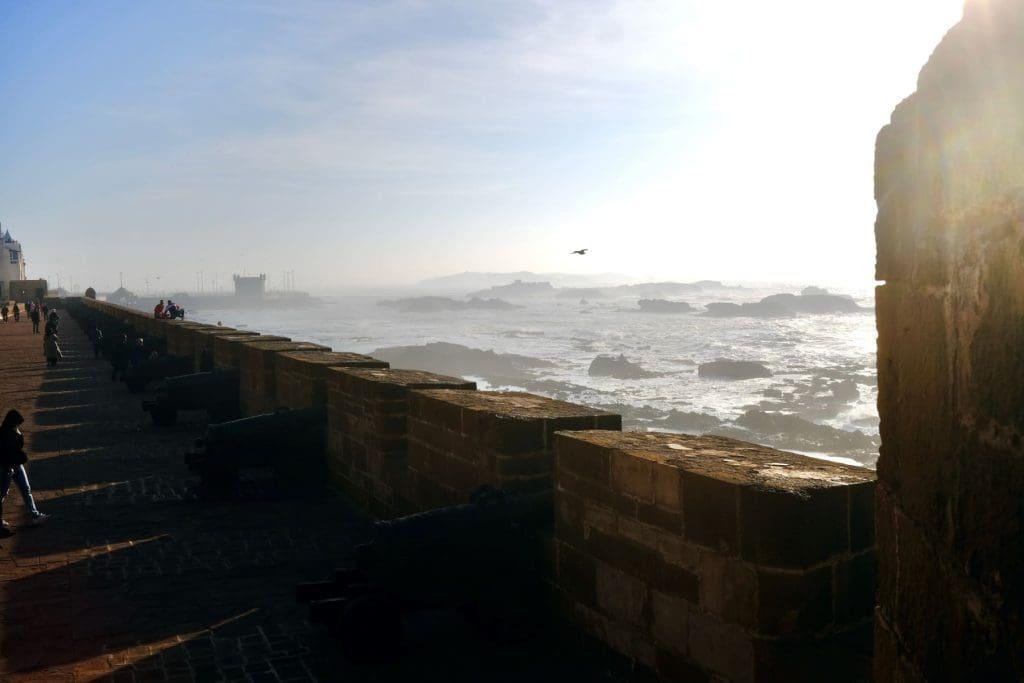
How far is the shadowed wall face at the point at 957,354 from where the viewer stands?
4.23 feet

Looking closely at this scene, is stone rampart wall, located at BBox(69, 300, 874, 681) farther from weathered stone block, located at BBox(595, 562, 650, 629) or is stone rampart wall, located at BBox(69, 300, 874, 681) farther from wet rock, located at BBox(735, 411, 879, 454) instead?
wet rock, located at BBox(735, 411, 879, 454)

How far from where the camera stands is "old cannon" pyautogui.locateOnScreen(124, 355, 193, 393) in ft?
50.1

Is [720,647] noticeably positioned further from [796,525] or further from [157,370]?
[157,370]

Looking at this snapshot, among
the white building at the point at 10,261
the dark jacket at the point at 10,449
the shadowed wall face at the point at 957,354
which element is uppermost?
the white building at the point at 10,261

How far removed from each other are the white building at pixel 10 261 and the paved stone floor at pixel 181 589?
290 feet

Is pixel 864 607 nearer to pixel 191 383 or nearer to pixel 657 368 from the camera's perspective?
pixel 191 383

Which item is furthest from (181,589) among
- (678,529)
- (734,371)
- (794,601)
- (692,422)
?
(734,371)

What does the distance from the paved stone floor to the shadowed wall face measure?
2484mm

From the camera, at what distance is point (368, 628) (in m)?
4.17

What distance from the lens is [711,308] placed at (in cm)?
15325

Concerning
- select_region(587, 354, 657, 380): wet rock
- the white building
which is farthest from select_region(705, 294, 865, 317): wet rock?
the white building

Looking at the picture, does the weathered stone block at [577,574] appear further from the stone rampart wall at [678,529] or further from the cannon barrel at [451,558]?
the cannon barrel at [451,558]

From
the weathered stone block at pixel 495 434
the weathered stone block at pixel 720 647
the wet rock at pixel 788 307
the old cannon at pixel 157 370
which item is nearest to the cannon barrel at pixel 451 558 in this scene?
the weathered stone block at pixel 495 434

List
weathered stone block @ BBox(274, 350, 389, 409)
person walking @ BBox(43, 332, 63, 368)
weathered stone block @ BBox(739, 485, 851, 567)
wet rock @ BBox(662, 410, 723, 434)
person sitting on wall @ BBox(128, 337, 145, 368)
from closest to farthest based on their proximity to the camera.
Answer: weathered stone block @ BBox(739, 485, 851, 567), weathered stone block @ BBox(274, 350, 389, 409), person sitting on wall @ BBox(128, 337, 145, 368), person walking @ BBox(43, 332, 63, 368), wet rock @ BBox(662, 410, 723, 434)
